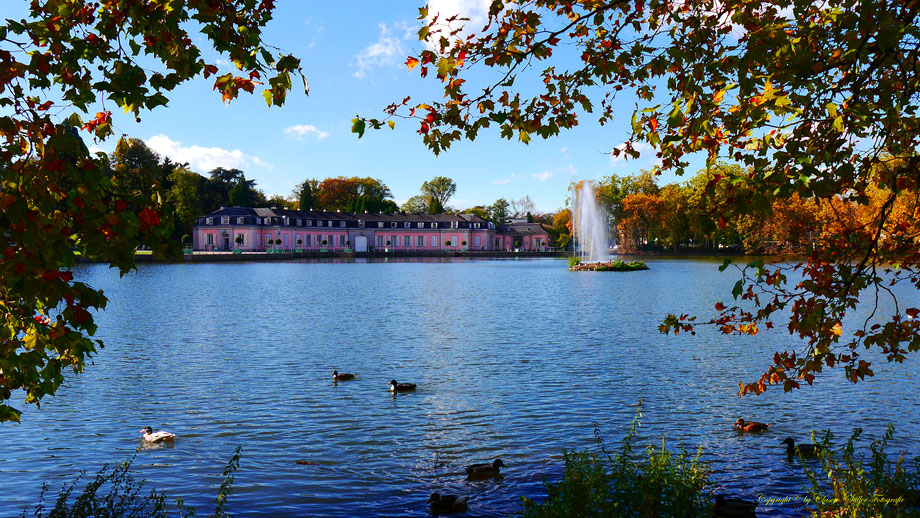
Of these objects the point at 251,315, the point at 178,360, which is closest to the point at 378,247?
the point at 251,315

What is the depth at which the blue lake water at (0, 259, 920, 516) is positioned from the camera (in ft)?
24.9

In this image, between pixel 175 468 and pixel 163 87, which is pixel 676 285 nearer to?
pixel 175 468

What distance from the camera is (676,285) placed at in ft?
120

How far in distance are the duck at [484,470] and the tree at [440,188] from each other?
11293 centimetres

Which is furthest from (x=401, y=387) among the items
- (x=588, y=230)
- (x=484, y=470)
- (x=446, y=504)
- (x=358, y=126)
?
(x=588, y=230)

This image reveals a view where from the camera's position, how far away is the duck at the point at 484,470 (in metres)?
7.61

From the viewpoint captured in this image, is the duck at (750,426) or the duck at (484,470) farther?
the duck at (750,426)

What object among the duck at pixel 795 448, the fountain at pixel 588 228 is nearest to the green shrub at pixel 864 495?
the duck at pixel 795 448

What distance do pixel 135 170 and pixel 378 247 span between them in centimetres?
3538

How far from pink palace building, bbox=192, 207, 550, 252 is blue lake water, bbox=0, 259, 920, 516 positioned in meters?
65.1

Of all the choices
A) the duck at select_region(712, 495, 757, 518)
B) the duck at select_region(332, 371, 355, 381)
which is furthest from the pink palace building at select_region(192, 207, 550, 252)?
the duck at select_region(712, 495, 757, 518)

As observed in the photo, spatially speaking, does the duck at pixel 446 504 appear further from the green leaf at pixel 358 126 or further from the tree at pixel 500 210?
the tree at pixel 500 210

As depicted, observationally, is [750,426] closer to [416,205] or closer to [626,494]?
[626,494]

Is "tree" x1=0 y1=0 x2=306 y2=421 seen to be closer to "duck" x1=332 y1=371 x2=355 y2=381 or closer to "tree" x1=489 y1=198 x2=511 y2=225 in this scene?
"duck" x1=332 y1=371 x2=355 y2=381
